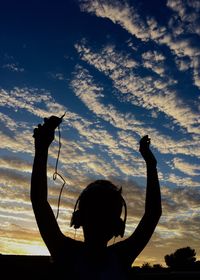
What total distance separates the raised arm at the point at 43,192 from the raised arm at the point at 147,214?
425 millimetres

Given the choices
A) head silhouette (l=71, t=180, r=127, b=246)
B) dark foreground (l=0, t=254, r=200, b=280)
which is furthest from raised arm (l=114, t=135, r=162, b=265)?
dark foreground (l=0, t=254, r=200, b=280)

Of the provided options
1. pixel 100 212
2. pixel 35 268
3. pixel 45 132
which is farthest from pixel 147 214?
pixel 35 268

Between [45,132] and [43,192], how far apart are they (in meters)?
0.35

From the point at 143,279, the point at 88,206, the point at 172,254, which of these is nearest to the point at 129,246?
the point at 88,206

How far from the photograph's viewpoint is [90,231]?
2.15 metres

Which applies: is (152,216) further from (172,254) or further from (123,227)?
(172,254)

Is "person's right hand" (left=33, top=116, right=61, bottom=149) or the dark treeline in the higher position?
"person's right hand" (left=33, top=116, right=61, bottom=149)

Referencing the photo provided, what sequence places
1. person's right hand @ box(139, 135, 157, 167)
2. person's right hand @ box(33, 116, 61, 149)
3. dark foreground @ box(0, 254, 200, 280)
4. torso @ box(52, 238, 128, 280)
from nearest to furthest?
torso @ box(52, 238, 128, 280)
person's right hand @ box(33, 116, 61, 149)
person's right hand @ box(139, 135, 157, 167)
dark foreground @ box(0, 254, 200, 280)

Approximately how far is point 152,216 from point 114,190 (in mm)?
297

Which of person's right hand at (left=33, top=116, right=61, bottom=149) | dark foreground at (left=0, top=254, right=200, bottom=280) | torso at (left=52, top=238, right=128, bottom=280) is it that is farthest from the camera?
dark foreground at (left=0, top=254, right=200, bottom=280)

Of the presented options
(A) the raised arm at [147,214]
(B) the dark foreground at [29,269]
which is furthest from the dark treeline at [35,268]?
(A) the raised arm at [147,214]

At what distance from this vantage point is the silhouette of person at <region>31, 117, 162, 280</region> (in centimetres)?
199

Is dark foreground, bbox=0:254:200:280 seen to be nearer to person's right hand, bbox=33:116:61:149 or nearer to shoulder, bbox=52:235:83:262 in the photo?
shoulder, bbox=52:235:83:262

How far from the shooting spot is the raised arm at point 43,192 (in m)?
2.02
